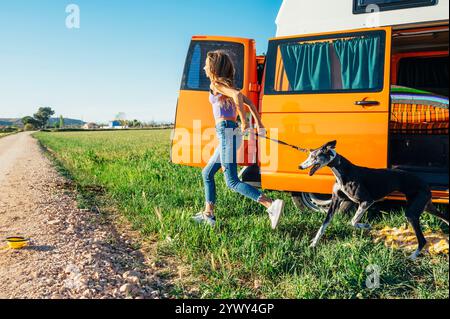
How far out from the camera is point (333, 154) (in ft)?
9.43

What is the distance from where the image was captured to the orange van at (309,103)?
3637 millimetres

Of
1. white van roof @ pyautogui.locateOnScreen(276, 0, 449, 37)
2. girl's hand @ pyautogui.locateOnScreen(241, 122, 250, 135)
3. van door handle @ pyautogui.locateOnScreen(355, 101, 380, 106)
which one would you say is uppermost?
white van roof @ pyautogui.locateOnScreen(276, 0, 449, 37)

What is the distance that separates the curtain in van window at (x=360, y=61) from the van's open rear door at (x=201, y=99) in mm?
1137

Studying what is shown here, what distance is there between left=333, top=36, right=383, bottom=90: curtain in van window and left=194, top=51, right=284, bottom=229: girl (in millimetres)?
925

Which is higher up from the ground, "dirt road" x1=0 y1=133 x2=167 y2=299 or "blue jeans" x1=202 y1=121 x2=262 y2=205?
"blue jeans" x1=202 y1=121 x2=262 y2=205

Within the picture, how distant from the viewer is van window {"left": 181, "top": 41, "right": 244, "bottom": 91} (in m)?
4.71

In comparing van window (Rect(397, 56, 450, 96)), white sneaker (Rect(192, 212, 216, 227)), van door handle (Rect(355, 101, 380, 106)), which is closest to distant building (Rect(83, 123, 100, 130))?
van window (Rect(397, 56, 450, 96))

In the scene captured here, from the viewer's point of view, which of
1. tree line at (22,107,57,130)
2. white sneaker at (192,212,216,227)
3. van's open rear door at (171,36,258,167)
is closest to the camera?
white sneaker at (192,212,216,227)

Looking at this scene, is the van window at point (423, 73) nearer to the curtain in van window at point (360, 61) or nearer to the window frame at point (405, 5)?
the window frame at point (405, 5)

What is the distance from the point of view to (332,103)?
3.73 metres

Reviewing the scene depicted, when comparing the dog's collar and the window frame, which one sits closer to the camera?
the dog's collar

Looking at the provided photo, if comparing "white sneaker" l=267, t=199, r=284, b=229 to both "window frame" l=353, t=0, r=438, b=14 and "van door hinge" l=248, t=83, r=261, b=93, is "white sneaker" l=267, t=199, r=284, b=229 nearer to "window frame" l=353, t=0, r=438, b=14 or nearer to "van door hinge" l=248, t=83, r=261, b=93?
"van door hinge" l=248, t=83, r=261, b=93

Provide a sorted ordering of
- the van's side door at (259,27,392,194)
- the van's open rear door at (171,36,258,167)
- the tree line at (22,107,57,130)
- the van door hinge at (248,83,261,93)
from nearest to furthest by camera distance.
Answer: the van's side door at (259,27,392,194), the van's open rear door at (171,36,258,167), the van door hinge at (248,83,261,93), the tree line at (22,107,57,130)

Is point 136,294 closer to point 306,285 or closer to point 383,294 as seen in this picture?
point 306,285
